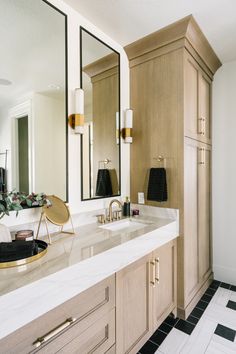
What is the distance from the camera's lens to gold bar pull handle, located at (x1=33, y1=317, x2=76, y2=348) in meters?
0.84

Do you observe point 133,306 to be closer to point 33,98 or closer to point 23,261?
point 23,261

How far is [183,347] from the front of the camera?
61.9 inches

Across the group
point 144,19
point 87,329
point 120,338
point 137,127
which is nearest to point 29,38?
point 144,19

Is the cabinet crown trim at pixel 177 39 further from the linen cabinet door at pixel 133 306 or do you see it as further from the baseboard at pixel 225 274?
the baseboard at pixel 225 274

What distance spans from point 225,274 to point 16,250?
2421 mm

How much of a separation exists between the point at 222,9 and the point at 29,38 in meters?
1.44

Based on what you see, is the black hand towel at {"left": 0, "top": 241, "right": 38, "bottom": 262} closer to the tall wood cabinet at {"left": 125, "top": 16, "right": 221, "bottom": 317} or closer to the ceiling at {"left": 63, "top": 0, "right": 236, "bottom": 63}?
the tall wood cabinet at {"left": 125, "top": 16, "right": 221, "bottom": 317}

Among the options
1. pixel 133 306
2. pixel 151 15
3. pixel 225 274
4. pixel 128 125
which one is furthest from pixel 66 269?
pixel 225 274

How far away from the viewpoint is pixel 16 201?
125 cm

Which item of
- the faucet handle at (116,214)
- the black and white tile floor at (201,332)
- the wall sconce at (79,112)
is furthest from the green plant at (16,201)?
the black and white tile floor at (201,332)

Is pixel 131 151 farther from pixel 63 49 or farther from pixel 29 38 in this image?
pixel 29 38


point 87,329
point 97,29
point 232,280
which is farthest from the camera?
point 232,280

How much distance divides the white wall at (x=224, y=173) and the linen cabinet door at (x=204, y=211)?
0.12 metres

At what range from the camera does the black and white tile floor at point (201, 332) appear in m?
1.56
